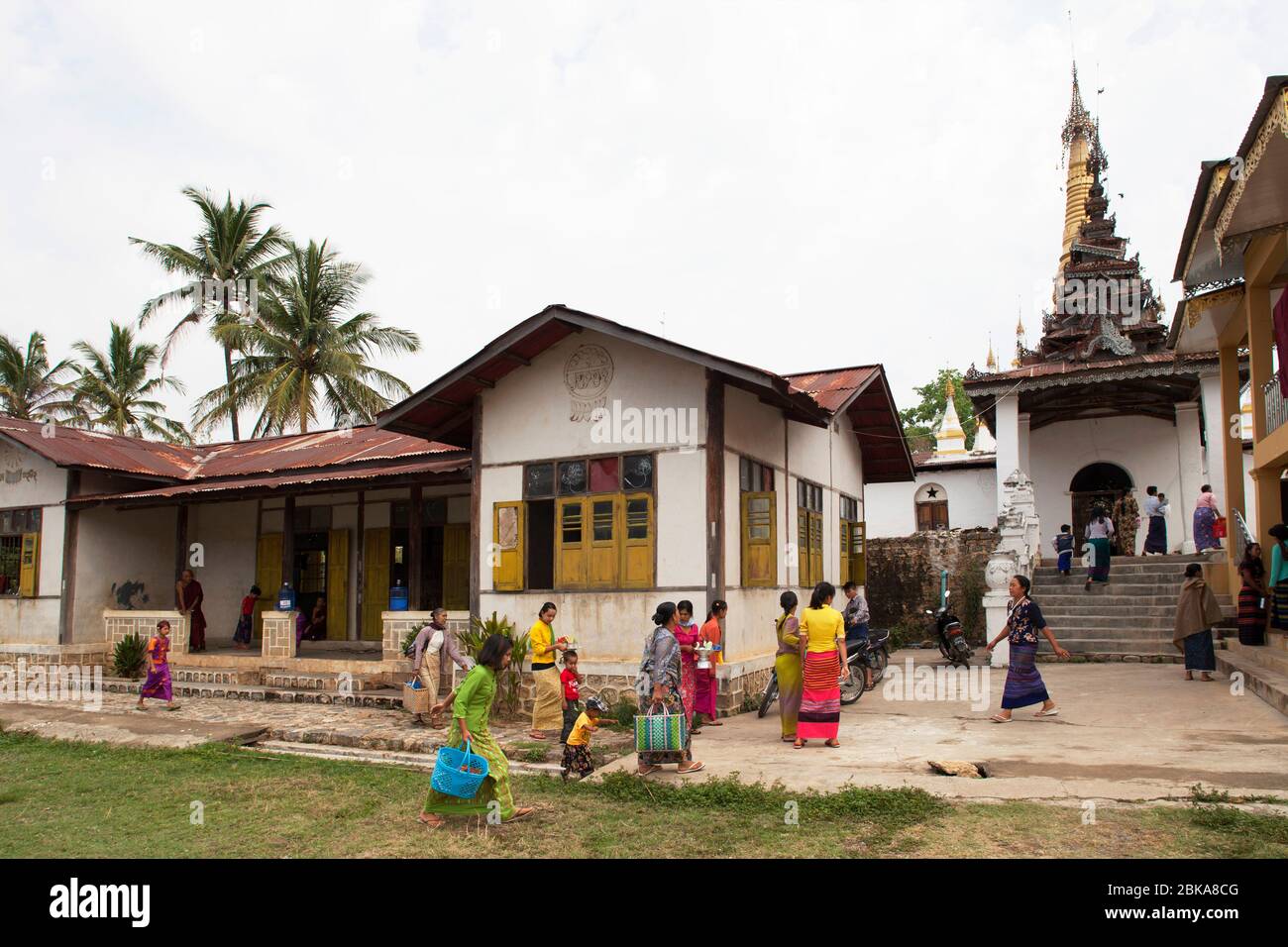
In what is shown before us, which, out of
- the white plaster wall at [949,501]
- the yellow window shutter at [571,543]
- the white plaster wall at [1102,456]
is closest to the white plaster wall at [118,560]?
the yellow window shutter at [571,543]

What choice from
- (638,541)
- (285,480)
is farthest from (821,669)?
(285,480)

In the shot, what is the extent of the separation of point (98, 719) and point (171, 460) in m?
9.19

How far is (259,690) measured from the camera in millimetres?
13547

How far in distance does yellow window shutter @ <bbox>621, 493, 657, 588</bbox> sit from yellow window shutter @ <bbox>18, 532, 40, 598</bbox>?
12.6 meters

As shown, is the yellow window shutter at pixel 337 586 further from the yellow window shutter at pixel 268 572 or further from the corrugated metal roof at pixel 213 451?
the corrugated metal roof at pixel 213 451

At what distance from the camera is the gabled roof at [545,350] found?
33.3ft

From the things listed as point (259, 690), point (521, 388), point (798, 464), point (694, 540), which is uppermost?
point (521, 388)

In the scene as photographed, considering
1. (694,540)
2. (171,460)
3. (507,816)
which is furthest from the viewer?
(171,460)

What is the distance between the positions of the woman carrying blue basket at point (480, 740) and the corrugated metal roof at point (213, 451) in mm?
9164

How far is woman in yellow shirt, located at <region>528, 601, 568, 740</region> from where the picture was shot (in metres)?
9.50

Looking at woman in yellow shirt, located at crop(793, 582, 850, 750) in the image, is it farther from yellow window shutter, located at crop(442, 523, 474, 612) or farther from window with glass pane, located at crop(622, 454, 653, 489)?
→ yellow window shutter, located at crop(442, 523, 474, 612)

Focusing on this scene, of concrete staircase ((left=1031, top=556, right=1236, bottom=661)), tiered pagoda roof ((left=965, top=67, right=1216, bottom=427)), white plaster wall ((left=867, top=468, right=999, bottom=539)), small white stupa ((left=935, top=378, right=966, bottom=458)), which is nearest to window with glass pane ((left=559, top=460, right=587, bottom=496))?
concrete staircase ((left=1031, top=556, right=1236, bottom=661))
